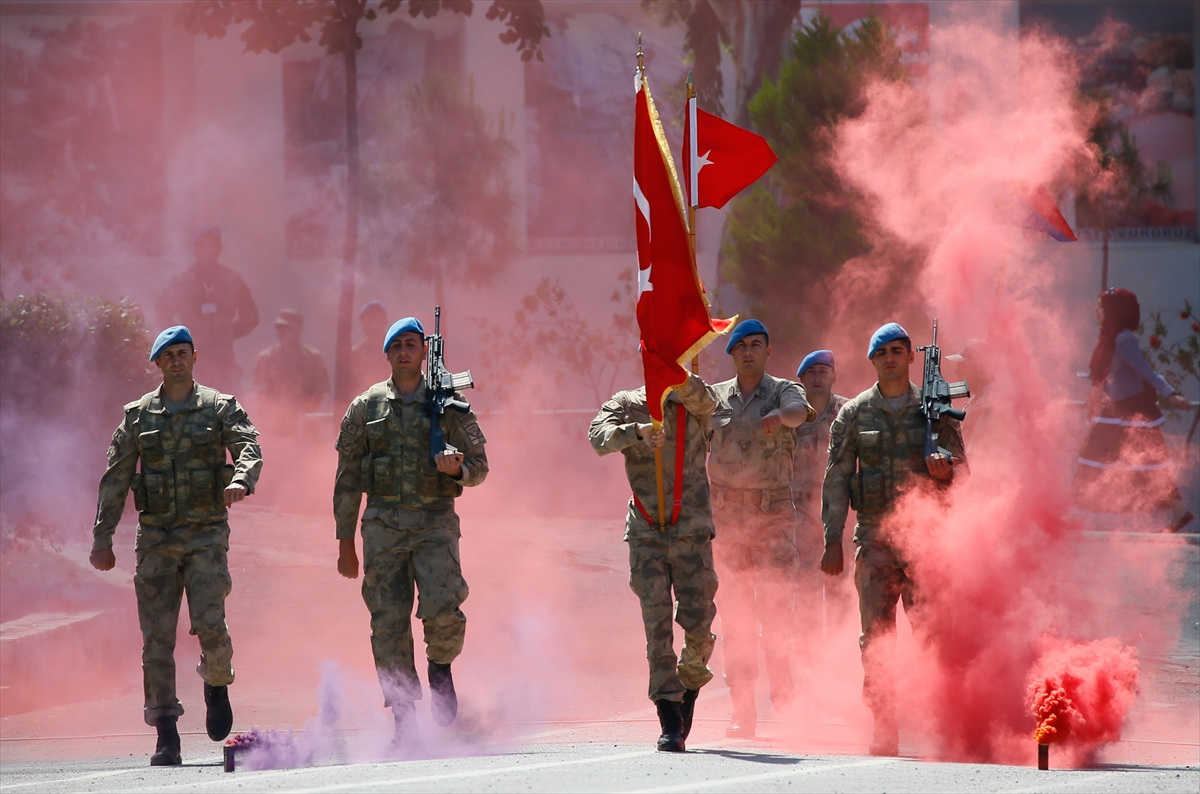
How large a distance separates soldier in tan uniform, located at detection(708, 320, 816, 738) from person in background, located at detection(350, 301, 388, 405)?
11315 mm

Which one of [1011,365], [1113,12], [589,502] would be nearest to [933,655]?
[1011,365]

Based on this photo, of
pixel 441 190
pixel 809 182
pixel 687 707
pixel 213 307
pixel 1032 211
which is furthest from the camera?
pixel 441 190

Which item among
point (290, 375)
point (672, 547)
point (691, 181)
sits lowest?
point (672, 547)

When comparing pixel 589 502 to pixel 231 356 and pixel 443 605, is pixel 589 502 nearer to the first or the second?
pixel 231 356

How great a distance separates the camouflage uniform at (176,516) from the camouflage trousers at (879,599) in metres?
2.81

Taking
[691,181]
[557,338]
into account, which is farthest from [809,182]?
[691,181]

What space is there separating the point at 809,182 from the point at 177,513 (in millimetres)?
11594

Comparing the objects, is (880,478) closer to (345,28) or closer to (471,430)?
(471,430)

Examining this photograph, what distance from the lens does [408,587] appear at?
6.64 meters

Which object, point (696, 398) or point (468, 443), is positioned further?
point (468, 443)

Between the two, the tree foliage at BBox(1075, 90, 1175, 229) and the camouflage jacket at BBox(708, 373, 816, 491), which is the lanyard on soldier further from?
the tree foliage at BBox(1075, 90, 1175, 229)

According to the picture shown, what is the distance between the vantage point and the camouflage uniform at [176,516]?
260 inches

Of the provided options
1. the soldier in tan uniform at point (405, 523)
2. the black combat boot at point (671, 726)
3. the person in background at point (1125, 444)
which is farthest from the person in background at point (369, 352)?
the black combat boot at point (671, 726)

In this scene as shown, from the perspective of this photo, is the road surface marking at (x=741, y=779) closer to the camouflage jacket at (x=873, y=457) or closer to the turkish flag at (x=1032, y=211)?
the camouflage jacket at (x=873, y=457)
